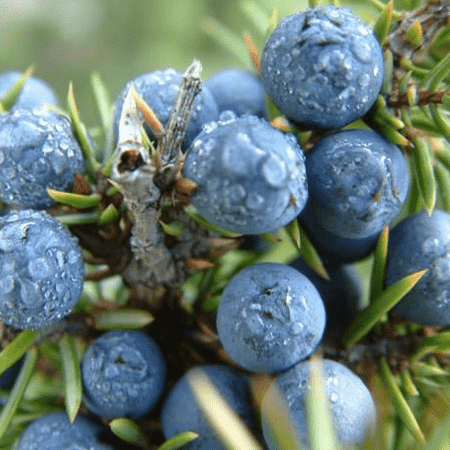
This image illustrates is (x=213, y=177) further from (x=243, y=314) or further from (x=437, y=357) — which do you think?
(x=437, y=357)

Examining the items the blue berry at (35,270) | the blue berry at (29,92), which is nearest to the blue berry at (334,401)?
the blue berry at (35,270)

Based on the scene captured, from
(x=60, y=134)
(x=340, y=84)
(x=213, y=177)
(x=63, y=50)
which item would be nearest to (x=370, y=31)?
(x=340, y=84)

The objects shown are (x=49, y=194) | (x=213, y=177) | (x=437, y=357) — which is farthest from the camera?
(x=437, y=357)

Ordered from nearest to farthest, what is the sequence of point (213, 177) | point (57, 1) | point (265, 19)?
point (213, 177)
point (265, 19)
point (57, 1)

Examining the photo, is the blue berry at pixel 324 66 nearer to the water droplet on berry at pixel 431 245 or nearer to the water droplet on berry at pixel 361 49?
the water droplet on berry at pixel 361 49

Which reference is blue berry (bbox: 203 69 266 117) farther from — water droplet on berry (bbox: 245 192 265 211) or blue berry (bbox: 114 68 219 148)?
water droplet on berry (bbox: 245 192 265 211)

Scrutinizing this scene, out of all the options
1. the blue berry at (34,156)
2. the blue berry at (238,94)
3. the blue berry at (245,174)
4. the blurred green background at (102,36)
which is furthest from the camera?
the blurred green background at (102,36)
